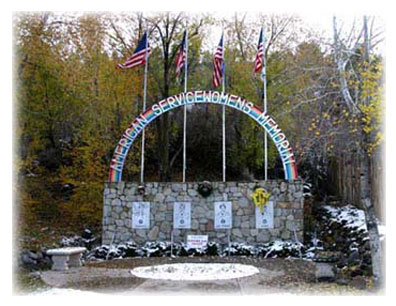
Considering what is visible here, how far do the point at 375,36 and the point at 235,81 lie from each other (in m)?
10.4

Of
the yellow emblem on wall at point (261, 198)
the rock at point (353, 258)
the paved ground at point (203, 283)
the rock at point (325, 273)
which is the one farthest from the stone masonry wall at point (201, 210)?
the rock at point (325, 273)

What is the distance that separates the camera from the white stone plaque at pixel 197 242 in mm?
10836

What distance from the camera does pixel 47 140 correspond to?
58.1 feet

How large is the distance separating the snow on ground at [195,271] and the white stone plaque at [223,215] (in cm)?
193

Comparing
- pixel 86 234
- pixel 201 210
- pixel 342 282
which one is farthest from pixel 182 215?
pixel 342 282

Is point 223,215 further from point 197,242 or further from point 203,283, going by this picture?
point 203,283

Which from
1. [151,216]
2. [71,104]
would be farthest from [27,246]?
[71,104]

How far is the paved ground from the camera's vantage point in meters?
6.65

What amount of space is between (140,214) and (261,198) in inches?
109

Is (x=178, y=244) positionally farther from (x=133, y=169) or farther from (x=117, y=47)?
(x=117, y=47)

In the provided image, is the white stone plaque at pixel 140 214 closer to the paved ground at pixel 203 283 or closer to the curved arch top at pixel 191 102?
the curved arch top at pixel 191 102

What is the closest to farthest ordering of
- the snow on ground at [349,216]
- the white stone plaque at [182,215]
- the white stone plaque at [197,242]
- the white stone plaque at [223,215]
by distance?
the snow on ground at [349,216]
the white stone plaque at [197,242]
the white stone plaque at [223,215]
the white stone plaque at [182,215]

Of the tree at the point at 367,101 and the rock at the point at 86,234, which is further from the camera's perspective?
the rock at the point at 86,234

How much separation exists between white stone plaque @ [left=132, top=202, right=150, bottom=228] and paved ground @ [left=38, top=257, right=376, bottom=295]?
2.04 m
